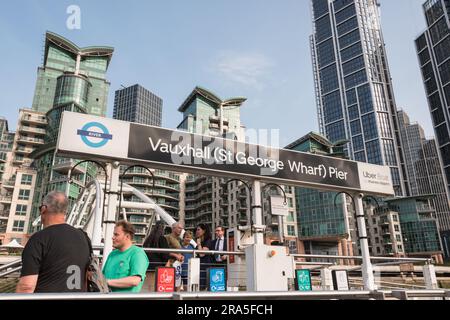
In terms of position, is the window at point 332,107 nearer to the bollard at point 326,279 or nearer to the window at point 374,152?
the window at point 374,152

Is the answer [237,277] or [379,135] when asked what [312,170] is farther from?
[379,135]

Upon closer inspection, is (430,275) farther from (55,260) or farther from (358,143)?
(358,143)

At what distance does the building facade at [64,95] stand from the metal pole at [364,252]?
66.6 meters

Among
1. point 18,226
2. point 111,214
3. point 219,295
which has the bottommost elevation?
point 219,295

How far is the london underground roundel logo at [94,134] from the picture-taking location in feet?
18.2

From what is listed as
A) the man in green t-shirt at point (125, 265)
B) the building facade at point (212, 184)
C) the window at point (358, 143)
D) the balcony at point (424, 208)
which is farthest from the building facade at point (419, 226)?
the man in green t-shirt at point (125, 265)

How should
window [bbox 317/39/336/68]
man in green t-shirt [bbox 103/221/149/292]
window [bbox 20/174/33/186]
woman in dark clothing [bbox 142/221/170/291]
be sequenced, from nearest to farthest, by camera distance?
man in green t-shirt [bbox 103/221/149/292] < woman in dark clothing [bbox 142/221/170/291] < window [bbox 20/174/33/186] < window [bbox 317/39/336/68]

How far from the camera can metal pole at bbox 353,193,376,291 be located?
7.35 metres

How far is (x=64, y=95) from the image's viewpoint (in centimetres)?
8988

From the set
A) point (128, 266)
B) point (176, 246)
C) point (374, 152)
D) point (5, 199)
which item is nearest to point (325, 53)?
point (374, 152)

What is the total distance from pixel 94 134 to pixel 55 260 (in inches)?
124

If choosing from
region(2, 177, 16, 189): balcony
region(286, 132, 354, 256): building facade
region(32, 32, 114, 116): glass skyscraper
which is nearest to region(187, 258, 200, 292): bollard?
region(286, 132, 354, 256): building facade

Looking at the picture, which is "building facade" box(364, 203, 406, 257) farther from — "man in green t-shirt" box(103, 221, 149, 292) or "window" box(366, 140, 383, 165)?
"man in green t-shirt" box(103, 221, 149, 292)

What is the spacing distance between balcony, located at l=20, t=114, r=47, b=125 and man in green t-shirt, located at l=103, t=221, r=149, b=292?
316 feet
